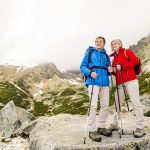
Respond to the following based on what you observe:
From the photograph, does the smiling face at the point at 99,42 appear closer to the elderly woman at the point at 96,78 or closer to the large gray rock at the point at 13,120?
the elderly woman at the point at 96,78

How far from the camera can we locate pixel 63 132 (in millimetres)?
18078

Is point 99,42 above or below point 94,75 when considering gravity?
above

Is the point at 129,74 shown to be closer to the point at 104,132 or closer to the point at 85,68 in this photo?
the point at 85,68

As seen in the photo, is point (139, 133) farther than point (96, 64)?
Yes

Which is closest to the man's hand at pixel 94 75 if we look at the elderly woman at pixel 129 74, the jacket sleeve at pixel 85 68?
the jacket sleeve at pixel 85 68

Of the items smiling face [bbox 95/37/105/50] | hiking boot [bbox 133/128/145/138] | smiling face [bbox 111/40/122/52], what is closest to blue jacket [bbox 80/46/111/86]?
smiling face [bbox 95/37/105/50]

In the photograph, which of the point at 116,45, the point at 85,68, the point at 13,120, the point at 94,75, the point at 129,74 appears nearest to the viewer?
the point at 94,75

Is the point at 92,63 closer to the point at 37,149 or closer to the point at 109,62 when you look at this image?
the point at 109,62

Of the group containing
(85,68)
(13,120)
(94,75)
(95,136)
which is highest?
(85,68)

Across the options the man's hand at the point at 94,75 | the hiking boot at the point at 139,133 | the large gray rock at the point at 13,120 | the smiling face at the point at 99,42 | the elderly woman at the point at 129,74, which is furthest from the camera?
the large gray rock at the point at 13,120

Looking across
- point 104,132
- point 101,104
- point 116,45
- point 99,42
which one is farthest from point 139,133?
point 99,42

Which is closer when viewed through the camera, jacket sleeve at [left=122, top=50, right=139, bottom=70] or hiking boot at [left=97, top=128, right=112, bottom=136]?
jacket sleeve at [left=122, top=50, right=139, bottom=70]

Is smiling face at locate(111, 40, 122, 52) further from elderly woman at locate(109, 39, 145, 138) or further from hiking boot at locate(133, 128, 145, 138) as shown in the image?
hiking boot at locate(133, 128, 145, 138)

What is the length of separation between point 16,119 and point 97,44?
27865 mm
